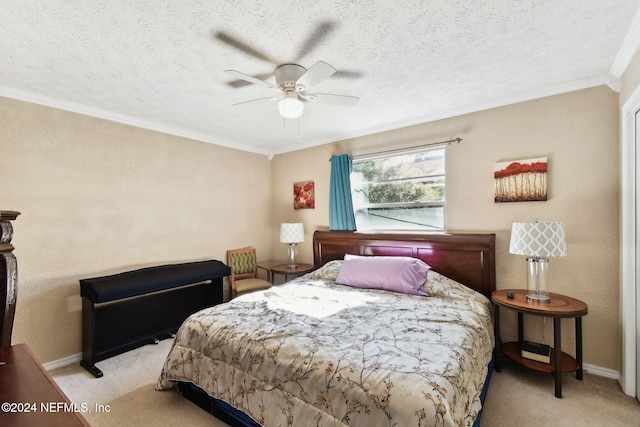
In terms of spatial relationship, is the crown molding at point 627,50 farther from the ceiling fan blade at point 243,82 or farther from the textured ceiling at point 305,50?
the ceiling fan blade at point 243,82

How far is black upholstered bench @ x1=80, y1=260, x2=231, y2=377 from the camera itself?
274 cm

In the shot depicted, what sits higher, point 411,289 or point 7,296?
point 7,296

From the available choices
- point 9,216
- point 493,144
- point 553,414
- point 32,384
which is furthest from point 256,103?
point 553,414

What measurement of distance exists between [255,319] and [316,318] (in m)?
0.45

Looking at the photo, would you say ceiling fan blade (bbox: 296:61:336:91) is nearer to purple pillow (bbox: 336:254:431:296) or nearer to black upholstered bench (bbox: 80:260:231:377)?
Result: purple pillow (bbox: 336:254:431:296)

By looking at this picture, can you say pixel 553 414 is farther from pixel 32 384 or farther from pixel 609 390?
pixel 32 384

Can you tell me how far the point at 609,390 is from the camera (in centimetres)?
226

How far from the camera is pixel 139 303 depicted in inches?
127

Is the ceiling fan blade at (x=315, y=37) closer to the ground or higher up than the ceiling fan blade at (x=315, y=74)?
higher up

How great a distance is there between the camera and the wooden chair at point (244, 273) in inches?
155

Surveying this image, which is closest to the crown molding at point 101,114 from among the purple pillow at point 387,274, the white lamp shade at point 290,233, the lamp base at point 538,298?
the white lamp shade at point 290,233

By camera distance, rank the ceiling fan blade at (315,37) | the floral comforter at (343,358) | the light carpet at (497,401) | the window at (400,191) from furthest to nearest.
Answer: the window at (400,191) → the light carpet at (497,401) → the ceiling fan blade at (315,37) → the floral comforter at (343,358)

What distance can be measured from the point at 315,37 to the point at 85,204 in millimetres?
2818

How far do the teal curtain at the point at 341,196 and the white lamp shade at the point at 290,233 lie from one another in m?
0.52
